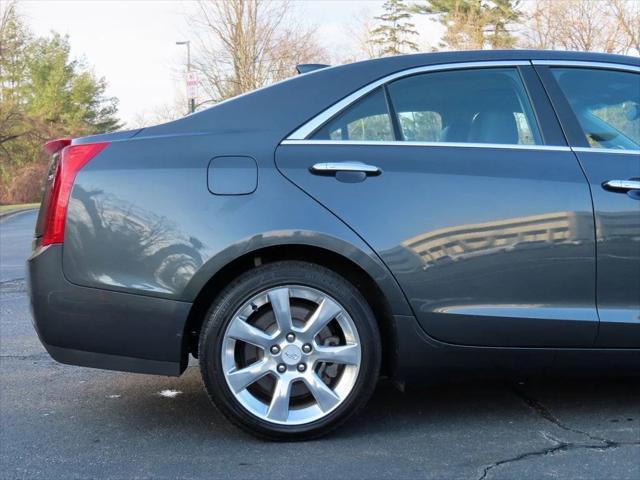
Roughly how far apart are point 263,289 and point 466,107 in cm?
120

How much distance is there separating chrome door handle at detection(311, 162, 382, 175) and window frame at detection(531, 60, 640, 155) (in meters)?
0.86

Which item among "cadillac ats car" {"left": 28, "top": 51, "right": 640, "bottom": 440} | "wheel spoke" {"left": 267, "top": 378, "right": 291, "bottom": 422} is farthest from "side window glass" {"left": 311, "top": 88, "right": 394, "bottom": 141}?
"wheel spoke" {"left": 267, "top": 378, "right": 291, "bottom": 422}

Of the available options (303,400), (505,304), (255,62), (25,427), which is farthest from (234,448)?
(255,62)

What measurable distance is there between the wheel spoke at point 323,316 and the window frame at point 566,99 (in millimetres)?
1233

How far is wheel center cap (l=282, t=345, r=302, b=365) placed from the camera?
10.5 feet

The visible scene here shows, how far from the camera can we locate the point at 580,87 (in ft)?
11.5

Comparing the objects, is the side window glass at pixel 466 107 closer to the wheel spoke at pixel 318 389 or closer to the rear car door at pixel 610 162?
the rear car door at pixel 610 162

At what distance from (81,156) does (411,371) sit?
165 cm

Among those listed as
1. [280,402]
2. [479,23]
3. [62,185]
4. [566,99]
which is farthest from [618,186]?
[479,23]

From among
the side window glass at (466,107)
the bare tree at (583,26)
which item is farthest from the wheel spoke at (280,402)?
the bare tree at (583,26)

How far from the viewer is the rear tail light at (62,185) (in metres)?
3.20

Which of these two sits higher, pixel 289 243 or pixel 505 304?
pixel 289 243

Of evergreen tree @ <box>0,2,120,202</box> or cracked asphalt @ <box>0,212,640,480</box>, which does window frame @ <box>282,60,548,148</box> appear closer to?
cracked asphalt @ <box>0,212,640,480</box>

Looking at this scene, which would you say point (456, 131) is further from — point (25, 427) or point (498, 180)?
point (25, 427)
